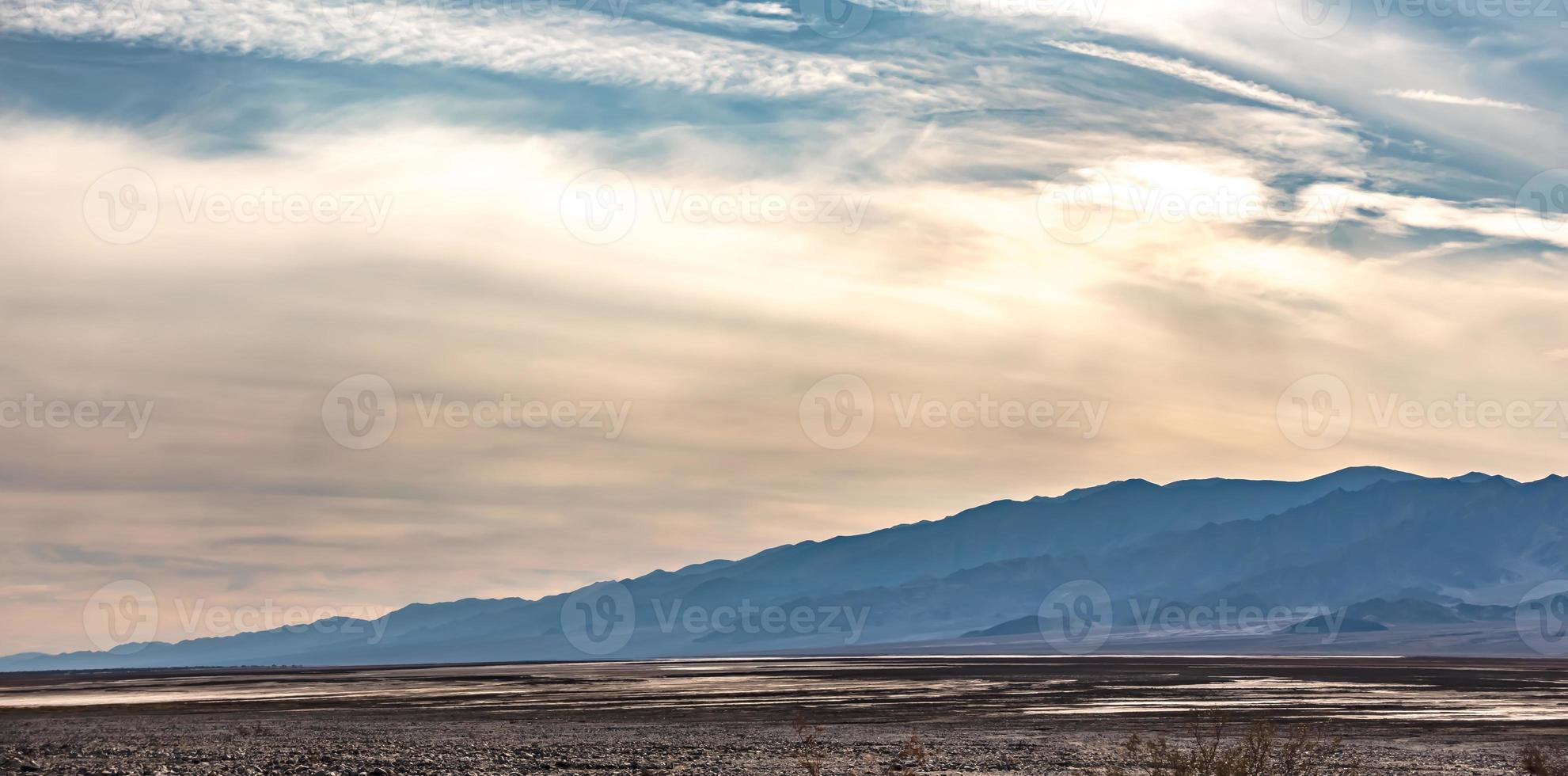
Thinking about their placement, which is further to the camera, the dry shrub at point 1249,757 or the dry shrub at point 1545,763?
the dry shrub at point 1545,763

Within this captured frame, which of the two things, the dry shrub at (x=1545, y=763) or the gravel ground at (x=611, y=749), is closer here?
the dry shrub at (x=1545, y=763)

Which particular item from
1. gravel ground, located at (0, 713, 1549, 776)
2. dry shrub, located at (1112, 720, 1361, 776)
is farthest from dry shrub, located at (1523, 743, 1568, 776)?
dry shrub, located at (1112, 720, 1361, 776)

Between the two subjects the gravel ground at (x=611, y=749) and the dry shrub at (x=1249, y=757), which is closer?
the dry shrub at (x=1249, y=757)

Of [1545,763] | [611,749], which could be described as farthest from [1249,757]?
[611,749]

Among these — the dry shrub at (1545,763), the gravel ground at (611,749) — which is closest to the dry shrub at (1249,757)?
the gravel ground at (611,749)

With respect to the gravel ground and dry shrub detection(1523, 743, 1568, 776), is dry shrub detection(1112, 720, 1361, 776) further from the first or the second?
dry shrub detection(1523, 743, 1568, 776)

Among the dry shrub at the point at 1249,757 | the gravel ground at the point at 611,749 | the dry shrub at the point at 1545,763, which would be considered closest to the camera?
the dry shrub at the point at 1249,757

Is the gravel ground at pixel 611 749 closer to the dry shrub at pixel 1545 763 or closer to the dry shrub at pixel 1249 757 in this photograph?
the dry shrub at pixel 1545 763

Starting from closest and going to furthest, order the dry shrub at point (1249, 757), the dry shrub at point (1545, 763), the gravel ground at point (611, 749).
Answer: the dry shrub at point (1249, 757) → the dry shrub at point (1545, 763) → the gravel ground at point (611, 749)

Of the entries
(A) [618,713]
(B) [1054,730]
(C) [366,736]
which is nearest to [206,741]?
(C) [366,736]

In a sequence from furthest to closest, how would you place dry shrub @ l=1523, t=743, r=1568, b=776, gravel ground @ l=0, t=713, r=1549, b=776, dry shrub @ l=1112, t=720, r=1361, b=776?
gravel ground @ l=0, t=713, r=1549, b=776 → dry shrub @ l=1523, t=743, r=1568, b=776 → dry shrub @ l=1112, t=720, r=1361, b=776

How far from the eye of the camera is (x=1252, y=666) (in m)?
130

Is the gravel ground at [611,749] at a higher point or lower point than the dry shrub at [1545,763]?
higher

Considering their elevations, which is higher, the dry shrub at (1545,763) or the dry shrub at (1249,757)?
the dry shrub at (1249,757)
